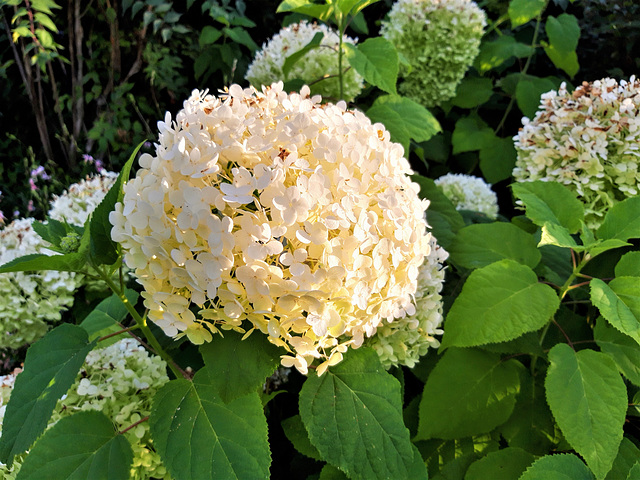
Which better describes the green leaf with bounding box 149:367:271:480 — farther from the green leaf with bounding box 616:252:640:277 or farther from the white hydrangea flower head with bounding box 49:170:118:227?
the white hydrangea flower head with bounding box 49:170:118:227

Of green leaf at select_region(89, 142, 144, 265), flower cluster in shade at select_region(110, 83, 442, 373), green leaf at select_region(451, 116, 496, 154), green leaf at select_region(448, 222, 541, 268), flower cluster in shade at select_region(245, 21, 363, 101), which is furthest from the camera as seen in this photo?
green leaf at select_region(451, 116, 496, 154)

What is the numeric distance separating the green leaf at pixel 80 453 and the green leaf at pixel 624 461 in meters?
1.00

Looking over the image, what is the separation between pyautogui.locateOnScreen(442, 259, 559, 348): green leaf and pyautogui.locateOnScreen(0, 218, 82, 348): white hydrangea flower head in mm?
1180

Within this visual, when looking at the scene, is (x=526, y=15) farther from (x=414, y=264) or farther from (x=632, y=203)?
Answer: (x=414, y=264)

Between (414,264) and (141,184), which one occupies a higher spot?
(141,184)

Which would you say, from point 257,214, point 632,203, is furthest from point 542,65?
point 257,214

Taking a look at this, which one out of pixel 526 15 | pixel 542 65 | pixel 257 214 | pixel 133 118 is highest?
pixel 257 214

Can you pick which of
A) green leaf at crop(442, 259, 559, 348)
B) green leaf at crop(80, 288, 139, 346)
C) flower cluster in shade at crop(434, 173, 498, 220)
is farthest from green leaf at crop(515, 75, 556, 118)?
green leaf at crop(80, 288, 139, 346)

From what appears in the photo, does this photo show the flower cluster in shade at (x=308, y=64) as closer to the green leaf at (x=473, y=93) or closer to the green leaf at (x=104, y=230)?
the green leaf at (x=473, y=93)

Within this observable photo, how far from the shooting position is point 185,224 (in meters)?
0.71

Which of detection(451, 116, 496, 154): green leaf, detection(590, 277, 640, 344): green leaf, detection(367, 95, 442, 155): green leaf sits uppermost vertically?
detection(367, 95, 442, 155): green leaf

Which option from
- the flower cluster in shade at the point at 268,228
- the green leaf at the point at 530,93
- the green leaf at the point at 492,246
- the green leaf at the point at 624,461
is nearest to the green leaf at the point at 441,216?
the green leaf at the point at 492,246

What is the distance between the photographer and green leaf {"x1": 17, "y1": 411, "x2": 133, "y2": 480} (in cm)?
79

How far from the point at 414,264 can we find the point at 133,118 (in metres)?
2.98
